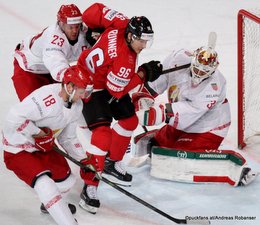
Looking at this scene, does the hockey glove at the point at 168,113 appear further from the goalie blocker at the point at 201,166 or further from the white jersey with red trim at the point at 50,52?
the white jersey with red trim at the point at 50,52

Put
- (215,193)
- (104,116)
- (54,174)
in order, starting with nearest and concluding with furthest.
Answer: (54,174), (104,116), (215,193)

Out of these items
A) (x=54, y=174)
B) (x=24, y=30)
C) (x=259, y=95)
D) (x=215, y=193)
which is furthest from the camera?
(x=24, y=30)

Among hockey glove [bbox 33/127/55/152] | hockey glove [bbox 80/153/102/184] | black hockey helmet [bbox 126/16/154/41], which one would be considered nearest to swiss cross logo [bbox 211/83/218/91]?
black hockey helmet [bbox 126/16/154/41]

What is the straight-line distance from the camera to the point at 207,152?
4027mm

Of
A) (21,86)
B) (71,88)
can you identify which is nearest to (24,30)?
(21,86)

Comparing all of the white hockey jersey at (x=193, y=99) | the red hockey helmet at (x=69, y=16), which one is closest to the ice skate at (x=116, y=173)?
the white hockey jersey at (x=193, y=99)

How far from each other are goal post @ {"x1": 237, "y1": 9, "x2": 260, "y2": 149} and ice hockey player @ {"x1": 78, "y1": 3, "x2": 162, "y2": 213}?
71 cm

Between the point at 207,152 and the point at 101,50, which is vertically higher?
the point at 101,50

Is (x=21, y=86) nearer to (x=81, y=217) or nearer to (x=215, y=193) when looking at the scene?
(x=81, y=217)

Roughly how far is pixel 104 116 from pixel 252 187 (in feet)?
3.19

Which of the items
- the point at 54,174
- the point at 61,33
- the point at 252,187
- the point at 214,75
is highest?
the point at 61,33

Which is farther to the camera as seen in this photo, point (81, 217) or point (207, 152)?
point (207, 152)

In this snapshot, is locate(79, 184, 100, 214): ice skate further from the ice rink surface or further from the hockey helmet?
the hockey helmet

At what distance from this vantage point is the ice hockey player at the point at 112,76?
363 centimetres
